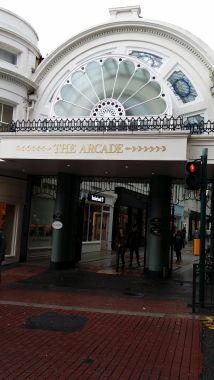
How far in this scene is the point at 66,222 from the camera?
18266 mm

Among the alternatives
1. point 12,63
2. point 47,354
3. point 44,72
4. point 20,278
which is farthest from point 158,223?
point 47,354

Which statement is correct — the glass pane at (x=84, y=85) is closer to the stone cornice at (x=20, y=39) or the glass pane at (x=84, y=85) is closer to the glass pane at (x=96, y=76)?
the glass pane at (x=96, y=76)

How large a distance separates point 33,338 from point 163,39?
1323cm

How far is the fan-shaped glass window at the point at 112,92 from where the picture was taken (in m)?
16.3

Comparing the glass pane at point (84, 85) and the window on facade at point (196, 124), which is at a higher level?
the glass pane at point (84, 85)

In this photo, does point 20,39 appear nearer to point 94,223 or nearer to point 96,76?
point 96,76

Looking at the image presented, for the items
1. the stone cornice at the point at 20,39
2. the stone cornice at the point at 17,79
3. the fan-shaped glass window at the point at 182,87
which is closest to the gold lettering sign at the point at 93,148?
the fan-shaped glass window at the point at 182,87

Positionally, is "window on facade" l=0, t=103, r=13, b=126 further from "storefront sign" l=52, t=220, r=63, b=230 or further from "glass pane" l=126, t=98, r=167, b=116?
"glass pane" l=126, t=98, r=167, b=116

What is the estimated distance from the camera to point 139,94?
16.4 m

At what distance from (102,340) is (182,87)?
11562 millimetres

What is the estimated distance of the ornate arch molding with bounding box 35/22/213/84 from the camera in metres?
16.8

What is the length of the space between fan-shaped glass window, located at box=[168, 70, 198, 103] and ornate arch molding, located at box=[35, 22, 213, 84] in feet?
2.89

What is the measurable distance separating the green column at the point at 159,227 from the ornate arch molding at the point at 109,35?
187 inches

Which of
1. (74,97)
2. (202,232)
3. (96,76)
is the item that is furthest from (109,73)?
(202,232)
